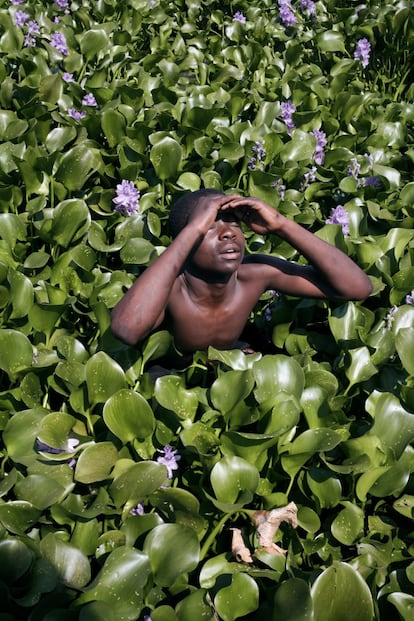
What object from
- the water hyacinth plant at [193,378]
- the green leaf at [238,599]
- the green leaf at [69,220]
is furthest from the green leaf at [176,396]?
the green leaf at [69,220]

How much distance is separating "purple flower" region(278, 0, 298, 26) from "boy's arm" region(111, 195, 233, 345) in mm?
3179

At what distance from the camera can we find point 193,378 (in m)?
2.15

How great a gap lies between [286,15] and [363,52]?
688mm

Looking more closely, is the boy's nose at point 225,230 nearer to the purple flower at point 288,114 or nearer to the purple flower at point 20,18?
the purple flower at point 288,114

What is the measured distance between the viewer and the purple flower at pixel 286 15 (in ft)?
14.9

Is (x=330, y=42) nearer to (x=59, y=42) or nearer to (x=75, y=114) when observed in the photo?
(x=59, y=42)

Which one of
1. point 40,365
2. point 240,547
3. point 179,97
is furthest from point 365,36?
point 240,547

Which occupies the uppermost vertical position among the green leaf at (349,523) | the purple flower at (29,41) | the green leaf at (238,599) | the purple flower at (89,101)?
the purple flower at (29,41)

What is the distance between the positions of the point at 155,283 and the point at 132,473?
0.46m

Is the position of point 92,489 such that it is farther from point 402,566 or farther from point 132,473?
point 402,566

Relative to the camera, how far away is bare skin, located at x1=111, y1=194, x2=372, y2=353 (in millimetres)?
1778

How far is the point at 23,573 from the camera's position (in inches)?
56.2

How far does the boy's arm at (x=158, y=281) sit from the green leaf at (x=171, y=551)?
51cm

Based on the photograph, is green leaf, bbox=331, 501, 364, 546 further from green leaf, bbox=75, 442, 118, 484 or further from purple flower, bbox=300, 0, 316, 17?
purple flower, bbox=300, 0, 316, 17
